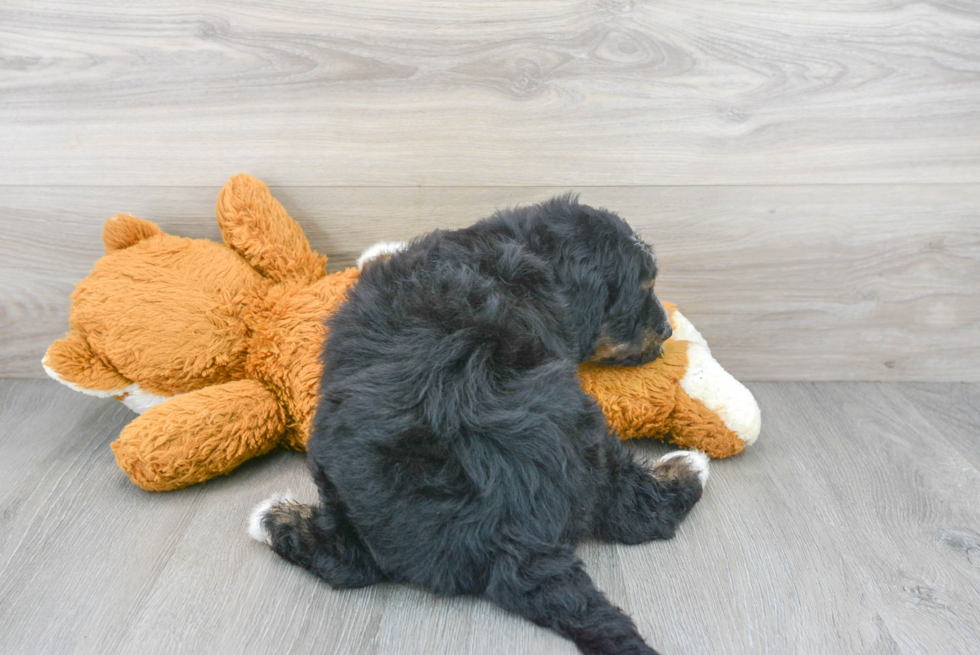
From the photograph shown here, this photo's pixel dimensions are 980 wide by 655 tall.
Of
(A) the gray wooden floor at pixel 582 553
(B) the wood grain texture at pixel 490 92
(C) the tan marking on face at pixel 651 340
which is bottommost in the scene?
(A) the gray wooden floor at pixel 582 553

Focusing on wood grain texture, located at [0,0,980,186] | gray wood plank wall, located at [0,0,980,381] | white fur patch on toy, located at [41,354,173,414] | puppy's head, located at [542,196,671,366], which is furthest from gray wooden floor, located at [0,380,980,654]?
wood grain texture, located at [0,0,980,186]

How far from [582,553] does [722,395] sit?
1.94 feet

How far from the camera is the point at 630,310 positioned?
1.51m

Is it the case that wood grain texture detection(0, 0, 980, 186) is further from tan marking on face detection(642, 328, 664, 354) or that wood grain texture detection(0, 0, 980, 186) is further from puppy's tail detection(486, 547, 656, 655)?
puppy's tail detection(486, 547, 656, 655)

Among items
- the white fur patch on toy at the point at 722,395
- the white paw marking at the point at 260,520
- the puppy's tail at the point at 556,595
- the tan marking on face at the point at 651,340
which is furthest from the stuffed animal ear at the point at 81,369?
the white fur patch on toy at the point at 722,395

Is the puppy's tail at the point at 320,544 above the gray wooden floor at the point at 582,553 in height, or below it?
above

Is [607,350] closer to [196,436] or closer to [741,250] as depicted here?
[741,250]

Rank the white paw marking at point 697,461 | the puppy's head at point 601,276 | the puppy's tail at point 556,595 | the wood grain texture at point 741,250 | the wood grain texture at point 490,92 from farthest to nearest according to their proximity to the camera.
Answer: the wood grain texture at point 741,250 < the wood grain texture at point 490,92 < the white paw marking at point 697,461 < the puppy's head at point 601,276 < the puppy's tail at point 556,595

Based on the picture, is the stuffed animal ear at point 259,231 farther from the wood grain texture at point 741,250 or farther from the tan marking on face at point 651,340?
the tan marking on face at point 651,340

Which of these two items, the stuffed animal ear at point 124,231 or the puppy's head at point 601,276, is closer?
the puppy's head at point 601,276

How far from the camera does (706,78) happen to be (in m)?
1.83

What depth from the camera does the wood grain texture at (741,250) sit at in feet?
6.29

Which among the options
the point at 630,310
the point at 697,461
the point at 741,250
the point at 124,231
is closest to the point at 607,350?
the point at 630,310

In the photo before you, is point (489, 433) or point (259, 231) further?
point (259, 231)
